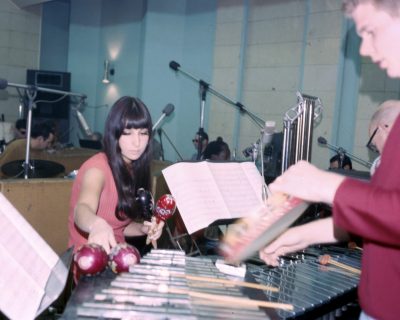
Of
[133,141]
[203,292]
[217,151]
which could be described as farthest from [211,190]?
[217,151]

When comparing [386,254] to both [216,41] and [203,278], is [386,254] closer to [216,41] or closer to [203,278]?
[203,278]

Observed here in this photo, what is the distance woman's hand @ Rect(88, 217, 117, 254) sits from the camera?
1984mm

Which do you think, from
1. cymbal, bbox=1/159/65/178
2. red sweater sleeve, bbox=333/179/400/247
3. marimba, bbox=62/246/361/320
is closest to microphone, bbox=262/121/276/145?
marimba, bbox=62/246/361/320

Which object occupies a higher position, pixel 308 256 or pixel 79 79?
pixel 79 79

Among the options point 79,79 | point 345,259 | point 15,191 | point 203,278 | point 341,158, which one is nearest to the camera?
point 203,278

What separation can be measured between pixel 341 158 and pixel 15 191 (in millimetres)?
4555

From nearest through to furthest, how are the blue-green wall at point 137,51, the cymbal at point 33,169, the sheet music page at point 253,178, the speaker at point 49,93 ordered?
1. the sheet music page at point 253,178
2. the cymbal at point 33,169
3. the blue-green wall at point 137,51
4. the speaker at point 49,93

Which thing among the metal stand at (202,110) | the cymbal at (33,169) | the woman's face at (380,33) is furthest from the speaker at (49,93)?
A: the woman's face at (380,33)

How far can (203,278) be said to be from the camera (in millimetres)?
1832

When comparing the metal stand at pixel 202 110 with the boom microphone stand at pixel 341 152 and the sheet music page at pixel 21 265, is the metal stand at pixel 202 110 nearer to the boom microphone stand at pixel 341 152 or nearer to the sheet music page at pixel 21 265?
the boom microphone stand at pixel 341 152

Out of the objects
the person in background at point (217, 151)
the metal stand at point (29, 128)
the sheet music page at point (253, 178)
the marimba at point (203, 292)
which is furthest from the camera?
the person in background at point (217, 151)

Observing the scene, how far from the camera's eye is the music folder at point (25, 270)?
135 cm

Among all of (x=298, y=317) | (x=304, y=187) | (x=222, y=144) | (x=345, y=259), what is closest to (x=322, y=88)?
(x=222, y=144)

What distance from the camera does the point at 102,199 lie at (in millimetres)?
2867
